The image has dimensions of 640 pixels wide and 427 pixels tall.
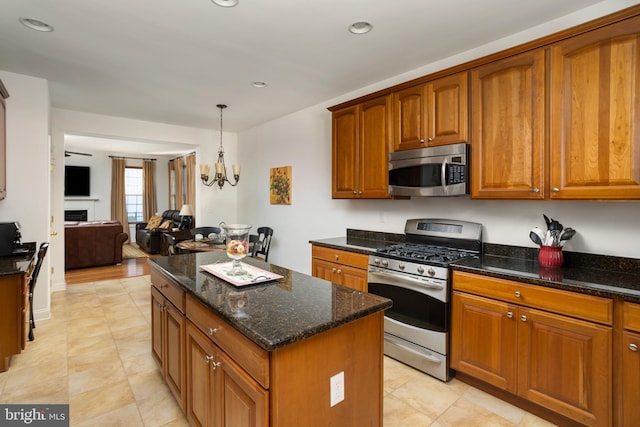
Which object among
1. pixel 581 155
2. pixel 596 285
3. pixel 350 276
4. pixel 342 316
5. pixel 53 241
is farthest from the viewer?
pixel 53 241

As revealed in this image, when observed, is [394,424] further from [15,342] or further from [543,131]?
[15,342]

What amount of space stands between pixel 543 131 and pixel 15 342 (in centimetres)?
410

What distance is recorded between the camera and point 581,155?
6.59ft

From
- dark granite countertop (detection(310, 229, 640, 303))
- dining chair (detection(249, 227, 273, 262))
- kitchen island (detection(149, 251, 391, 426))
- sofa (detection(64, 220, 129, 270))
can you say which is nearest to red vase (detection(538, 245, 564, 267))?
dark granite countertop (detection(310, 229, 640, 303))

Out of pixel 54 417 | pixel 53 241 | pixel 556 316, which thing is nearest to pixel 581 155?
pixel 556 316

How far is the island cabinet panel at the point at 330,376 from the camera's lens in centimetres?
116

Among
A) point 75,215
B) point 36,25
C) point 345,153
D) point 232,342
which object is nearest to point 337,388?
point 232,342

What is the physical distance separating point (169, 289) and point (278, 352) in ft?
3.91

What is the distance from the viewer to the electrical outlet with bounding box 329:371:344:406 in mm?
1292

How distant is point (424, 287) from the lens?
248cm

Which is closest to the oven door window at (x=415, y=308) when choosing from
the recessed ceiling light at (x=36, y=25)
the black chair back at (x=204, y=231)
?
the black chair back at (x=204, y=231)

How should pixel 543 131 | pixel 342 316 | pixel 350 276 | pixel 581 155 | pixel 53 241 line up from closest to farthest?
pixel 342 316, pixel 581 155, pixel 543 131, pixel 350 276, pixel 53 241

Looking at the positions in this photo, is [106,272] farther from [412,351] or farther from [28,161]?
[412,351]

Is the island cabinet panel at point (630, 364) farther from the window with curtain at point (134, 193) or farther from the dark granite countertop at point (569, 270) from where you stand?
the window with curtain at point (134, 193)
